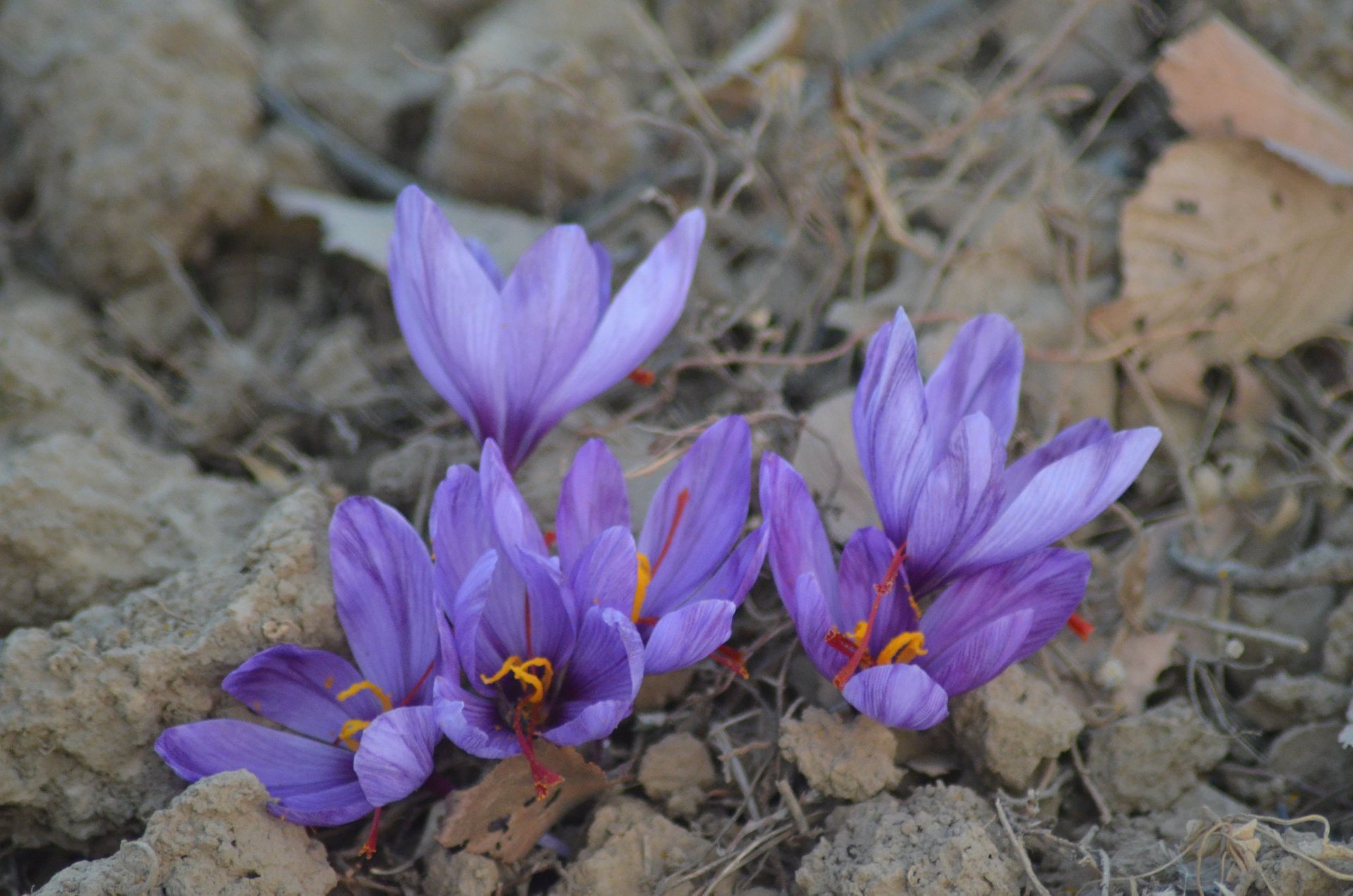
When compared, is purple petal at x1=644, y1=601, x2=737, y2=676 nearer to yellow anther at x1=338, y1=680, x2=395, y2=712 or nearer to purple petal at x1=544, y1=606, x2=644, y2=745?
purple petal at x1=544, y1=606, x2=644, y2=745

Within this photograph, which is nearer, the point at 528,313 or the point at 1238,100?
the point at 528,313

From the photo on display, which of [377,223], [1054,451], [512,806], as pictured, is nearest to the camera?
[512,806]

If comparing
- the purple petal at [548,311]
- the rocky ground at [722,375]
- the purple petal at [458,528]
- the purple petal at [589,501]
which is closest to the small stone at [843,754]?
the rocky ground at [722,375]

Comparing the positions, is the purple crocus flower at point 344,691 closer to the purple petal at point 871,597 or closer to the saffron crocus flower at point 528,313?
the saffron crocus flower at point 528,313

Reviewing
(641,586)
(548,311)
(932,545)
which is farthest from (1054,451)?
(548,311)

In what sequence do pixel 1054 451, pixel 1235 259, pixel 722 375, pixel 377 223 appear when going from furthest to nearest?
pixel 377 223 < pixel 1235 259 < pixel 722 375 < pixel 1054 451

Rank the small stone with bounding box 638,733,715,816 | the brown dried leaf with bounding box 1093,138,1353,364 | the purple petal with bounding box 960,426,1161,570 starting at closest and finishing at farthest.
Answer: the purple petal with bounding box 960,426,1161,570 → the small stone with bounding box 638,733,715,816 → the brown dried leaf with bounding box 1093,138,1353,364

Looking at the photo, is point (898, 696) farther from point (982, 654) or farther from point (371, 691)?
point (371, 691)

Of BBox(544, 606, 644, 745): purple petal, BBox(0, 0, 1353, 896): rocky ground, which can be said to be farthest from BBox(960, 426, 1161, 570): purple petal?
BBox(544, 606, 644, 745): purple petal
